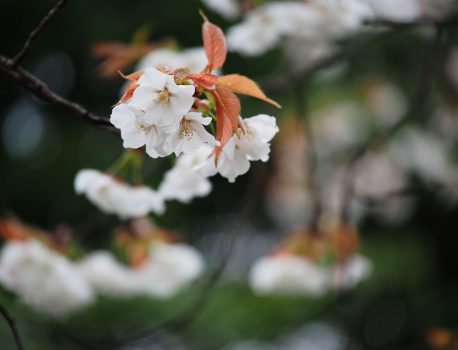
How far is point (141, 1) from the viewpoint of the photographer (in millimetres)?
4059

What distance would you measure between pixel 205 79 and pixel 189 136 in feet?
0.28

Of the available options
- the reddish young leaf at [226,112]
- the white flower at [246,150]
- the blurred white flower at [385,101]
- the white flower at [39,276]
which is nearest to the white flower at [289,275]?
the white flower at [39,276]

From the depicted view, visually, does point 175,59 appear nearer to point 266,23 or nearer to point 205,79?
point 266,23

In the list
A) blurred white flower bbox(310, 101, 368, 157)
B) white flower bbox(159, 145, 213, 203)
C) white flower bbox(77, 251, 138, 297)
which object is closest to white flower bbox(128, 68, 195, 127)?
white flower bbox(159, 145, 213, 203)

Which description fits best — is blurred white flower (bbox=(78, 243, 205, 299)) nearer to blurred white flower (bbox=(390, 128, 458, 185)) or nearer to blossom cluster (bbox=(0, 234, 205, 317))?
blossom cluster (bbox=(0, 234, 205, 317))

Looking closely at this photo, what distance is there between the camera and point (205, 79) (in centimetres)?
80

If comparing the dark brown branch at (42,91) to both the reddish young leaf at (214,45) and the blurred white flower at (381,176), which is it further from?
the blurred white flower at (381,176)

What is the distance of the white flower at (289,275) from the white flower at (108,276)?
1.44 ft

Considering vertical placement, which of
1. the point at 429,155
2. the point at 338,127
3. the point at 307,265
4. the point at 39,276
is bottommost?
the point at 429,155

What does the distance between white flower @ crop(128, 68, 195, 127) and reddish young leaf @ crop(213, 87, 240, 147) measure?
43 millimetres

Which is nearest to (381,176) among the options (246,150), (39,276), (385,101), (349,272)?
(385,101)

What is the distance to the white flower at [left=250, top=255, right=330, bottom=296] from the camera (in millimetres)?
1847

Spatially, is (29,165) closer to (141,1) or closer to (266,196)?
(141,1)

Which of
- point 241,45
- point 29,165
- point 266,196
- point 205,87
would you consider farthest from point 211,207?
point 205,87
